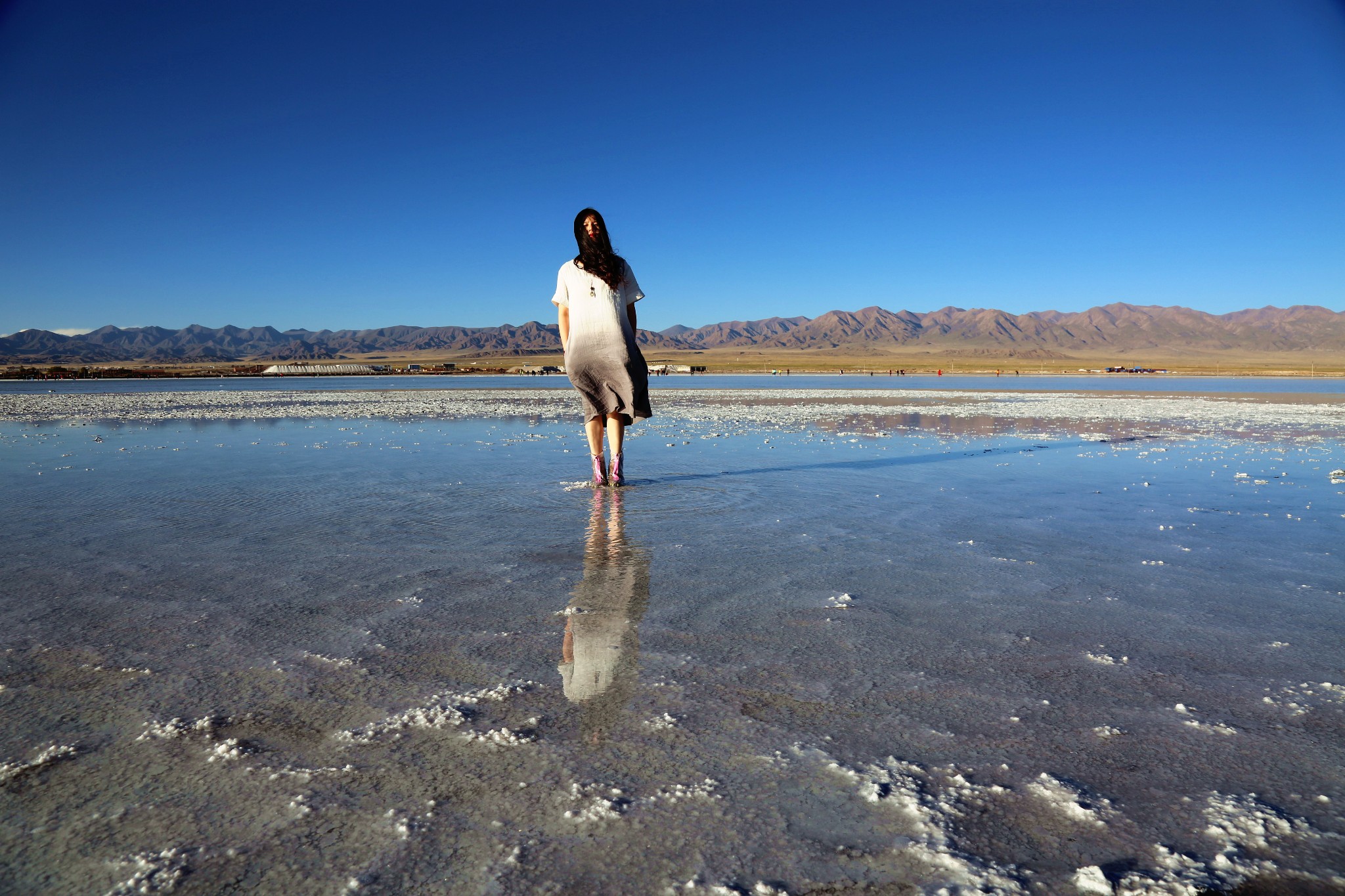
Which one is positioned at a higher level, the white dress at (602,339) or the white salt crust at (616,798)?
the white dress at (602,339)

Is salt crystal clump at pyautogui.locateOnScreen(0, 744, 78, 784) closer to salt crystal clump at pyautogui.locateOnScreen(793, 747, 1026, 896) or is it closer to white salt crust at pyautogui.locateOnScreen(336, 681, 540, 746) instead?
white salt crust at pyautogui.locateOnScreen(336, 681, 540, 746)

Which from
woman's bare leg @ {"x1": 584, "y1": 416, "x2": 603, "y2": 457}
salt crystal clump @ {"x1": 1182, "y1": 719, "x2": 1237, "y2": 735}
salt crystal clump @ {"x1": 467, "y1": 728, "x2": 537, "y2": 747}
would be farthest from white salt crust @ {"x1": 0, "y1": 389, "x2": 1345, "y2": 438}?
salt crystal clump @ {"x1": 467, "y1": 728, "x2": 537, "y2": 747}

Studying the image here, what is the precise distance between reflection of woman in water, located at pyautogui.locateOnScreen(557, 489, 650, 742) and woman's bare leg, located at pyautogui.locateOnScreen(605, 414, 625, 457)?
1.76m

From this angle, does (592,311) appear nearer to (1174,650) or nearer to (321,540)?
(321,540)

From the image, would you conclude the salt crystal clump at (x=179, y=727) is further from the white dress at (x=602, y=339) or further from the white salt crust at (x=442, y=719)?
the white dress at (x=602, y=339)

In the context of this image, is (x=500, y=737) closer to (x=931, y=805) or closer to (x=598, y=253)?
(x=931, y=805)

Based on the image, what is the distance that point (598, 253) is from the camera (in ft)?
18.7

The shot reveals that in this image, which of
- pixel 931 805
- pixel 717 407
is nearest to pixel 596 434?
pixel 931 805

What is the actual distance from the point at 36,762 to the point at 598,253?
448 centimetres

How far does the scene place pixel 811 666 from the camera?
2.53 m

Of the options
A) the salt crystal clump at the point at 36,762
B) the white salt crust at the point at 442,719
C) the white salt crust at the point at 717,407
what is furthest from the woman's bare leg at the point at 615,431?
the white salt crust at the point at 717,407

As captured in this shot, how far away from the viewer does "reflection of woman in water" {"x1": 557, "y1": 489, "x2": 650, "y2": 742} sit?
2264 millimetres

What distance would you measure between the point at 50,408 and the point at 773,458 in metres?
17.7

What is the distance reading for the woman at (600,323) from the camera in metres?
5.73
